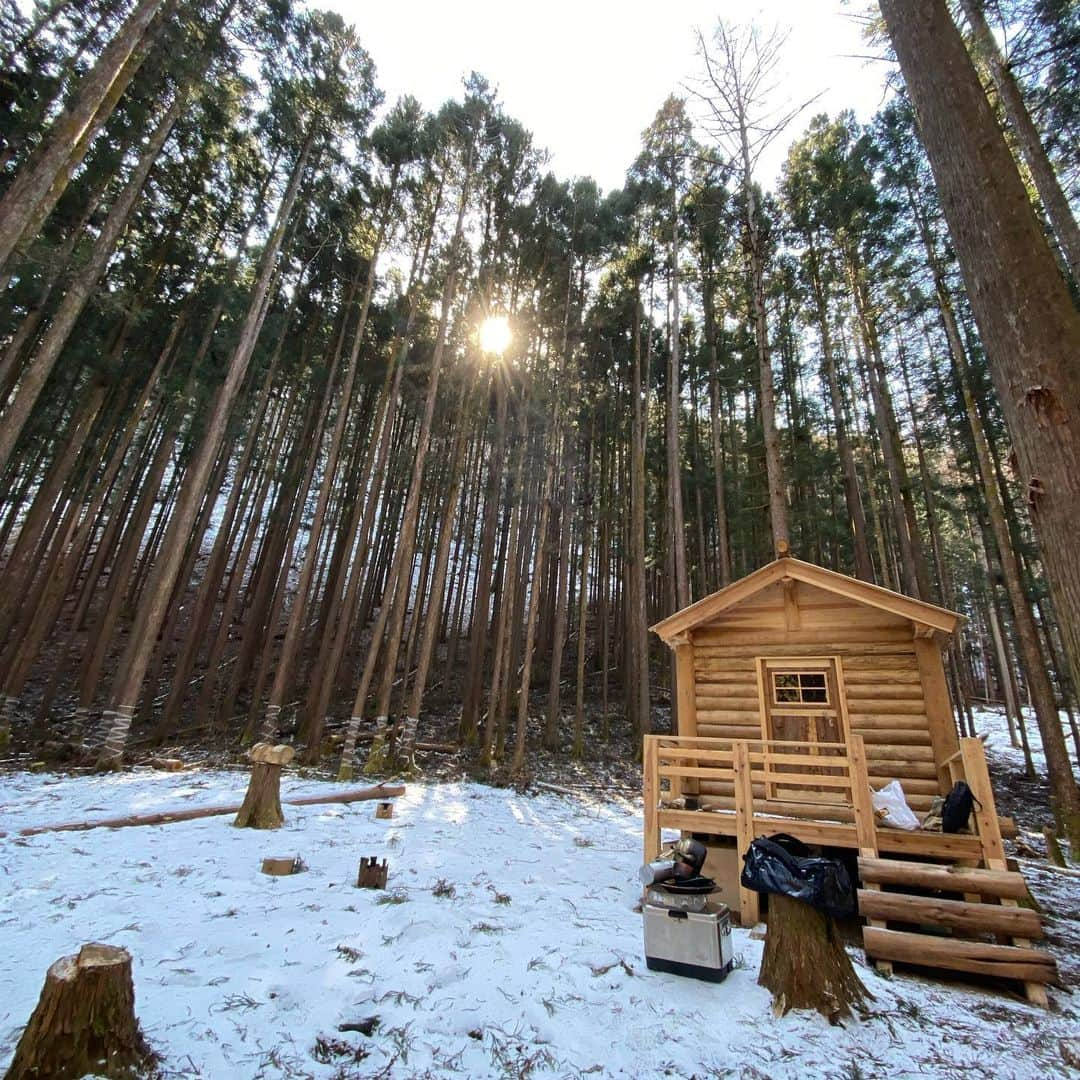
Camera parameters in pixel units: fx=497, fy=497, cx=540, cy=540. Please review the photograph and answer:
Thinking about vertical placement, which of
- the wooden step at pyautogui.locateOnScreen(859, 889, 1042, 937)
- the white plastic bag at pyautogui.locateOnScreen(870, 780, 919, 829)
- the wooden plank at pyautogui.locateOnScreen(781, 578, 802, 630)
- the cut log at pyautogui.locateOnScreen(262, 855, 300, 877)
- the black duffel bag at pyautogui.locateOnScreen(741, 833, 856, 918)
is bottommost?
the cut log at pyautogui.locateOnScreen(262, 855, 300, 877)

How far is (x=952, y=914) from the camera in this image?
4.44 metres

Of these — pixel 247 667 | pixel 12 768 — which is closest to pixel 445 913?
pixel 12 768

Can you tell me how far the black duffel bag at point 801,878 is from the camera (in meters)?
3.55

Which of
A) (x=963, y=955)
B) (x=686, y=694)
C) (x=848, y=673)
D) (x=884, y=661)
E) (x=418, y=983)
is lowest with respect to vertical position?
(x=418, y=983)

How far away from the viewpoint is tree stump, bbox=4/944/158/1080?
7.07 feet

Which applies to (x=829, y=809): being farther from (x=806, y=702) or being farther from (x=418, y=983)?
(x=418, y=983)

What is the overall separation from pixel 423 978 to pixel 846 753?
6.05 metres

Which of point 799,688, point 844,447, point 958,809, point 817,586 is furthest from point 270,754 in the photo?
point 844,447

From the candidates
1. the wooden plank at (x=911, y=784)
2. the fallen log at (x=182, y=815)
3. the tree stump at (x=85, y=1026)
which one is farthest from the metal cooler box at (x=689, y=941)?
the fallen log at (x=182, y=815)

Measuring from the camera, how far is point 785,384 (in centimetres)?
1823

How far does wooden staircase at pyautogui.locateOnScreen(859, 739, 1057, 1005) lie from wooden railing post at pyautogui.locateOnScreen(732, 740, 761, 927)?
1.08 metres

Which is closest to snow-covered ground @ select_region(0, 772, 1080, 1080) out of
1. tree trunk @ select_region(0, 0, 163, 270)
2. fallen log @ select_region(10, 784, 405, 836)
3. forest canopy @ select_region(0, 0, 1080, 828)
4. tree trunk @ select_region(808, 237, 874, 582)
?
fallen log @ select_region(10, 784, 405, 836)

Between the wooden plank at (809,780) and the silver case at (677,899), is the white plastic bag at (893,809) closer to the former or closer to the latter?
the wooden plank at (809,780)

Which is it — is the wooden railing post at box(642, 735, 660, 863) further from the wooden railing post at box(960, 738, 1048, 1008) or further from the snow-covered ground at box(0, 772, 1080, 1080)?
the wooden railing post at box(960, 738, 1048, 1008)
